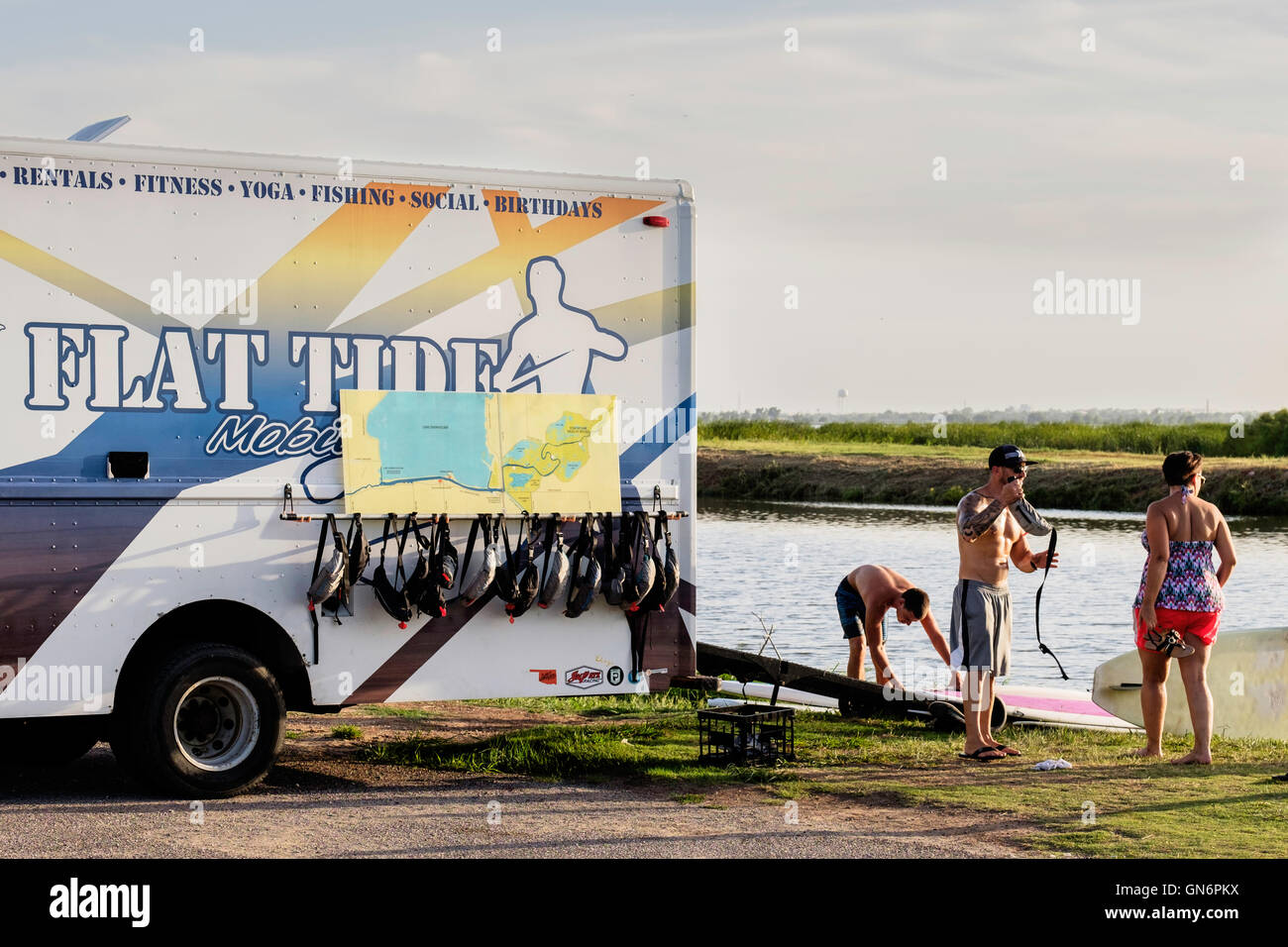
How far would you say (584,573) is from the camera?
27.0 feet

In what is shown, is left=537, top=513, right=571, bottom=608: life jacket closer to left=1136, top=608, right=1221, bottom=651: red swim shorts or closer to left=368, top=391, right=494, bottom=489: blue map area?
left=368, top=391, right=494, bottom=489: blue map area

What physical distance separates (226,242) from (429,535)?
5.97 ft

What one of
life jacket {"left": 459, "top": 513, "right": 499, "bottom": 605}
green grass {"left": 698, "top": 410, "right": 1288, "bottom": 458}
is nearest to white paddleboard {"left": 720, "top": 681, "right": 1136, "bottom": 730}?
life jacket {"left": 459, "top": 513, "right": 499, "bottom": 605}

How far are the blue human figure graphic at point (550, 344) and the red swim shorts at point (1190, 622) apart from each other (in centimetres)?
375

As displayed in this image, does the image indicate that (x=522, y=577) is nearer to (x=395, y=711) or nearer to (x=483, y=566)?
(x=483, y=566)

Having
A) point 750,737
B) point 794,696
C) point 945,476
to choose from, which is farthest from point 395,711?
point 945,476

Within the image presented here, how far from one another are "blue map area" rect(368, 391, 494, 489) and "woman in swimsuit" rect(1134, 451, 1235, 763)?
13.3 feet

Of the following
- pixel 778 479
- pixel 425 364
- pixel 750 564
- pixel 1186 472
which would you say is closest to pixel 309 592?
pixel 425 364

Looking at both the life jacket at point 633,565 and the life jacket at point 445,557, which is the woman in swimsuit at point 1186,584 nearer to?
the life jacket at point 633,565

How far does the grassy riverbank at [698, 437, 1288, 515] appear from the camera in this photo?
42.6 m

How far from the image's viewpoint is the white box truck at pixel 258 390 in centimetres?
740

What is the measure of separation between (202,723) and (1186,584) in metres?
5.70

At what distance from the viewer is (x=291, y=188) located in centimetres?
782
